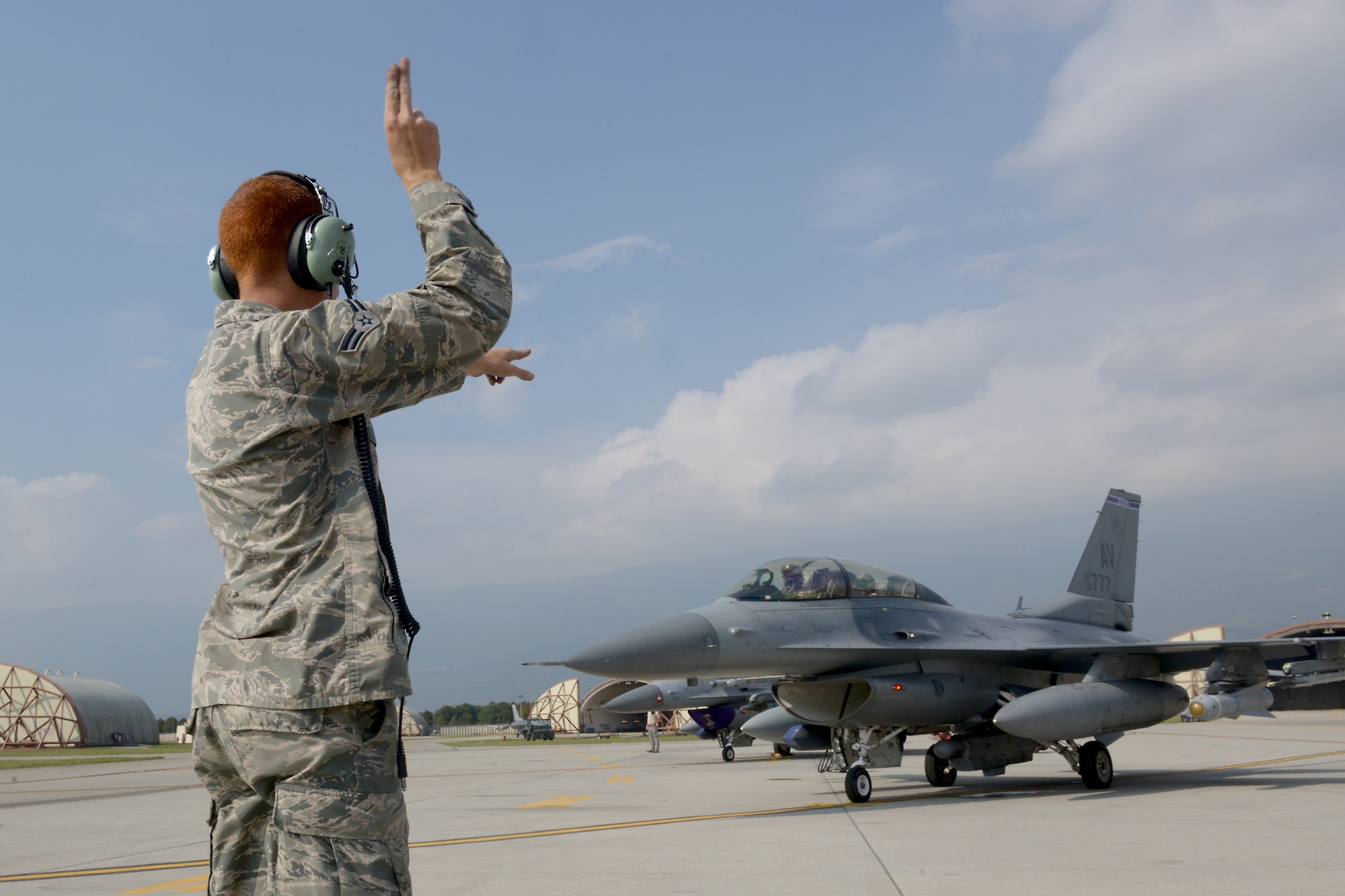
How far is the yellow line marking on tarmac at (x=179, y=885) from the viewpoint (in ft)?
21.4

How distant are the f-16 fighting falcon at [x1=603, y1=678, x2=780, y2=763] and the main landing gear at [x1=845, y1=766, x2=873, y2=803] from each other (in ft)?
41.7

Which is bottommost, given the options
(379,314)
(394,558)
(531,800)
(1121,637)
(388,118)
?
(531,800)

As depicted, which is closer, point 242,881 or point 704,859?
point 242,881

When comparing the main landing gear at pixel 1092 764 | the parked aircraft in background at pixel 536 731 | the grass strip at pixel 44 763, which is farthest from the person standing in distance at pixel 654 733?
the parked aircraft in background at pixel 536 731

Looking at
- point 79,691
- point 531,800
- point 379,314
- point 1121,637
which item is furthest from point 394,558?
point 79,691

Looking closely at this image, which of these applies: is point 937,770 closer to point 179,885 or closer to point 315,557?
point 179,885

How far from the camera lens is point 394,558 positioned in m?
2.11

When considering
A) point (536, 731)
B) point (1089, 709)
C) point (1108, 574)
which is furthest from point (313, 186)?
point (536, 731)

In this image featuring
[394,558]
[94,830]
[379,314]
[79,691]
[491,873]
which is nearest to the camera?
[379,314]

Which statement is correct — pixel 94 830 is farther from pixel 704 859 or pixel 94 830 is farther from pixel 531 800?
pixel 704 859

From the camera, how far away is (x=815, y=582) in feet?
41.3

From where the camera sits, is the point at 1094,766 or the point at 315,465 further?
the point at 1094,766

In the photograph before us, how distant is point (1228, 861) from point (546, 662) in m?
6.66

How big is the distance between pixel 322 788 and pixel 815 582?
36.4 ft
